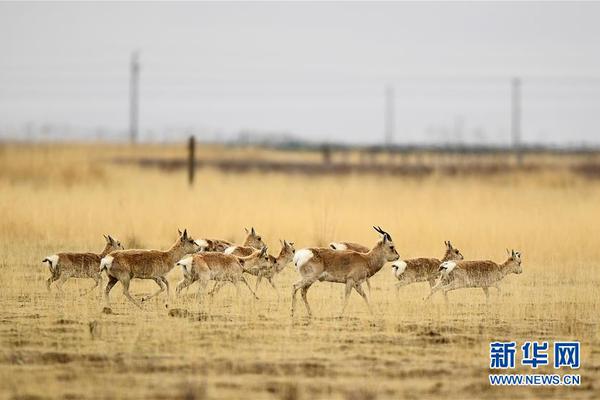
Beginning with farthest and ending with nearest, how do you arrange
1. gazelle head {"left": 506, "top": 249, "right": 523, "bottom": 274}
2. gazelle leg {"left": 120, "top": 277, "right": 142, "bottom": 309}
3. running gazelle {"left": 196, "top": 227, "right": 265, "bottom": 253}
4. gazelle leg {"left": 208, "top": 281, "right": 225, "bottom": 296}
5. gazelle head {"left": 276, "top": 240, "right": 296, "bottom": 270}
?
running gazelle {"left": 196, "top": 227, "right": 265, "bottom": 253} → gazelle head {"left": 506, "top": 249, "right": 523, "bottom": 274} → gazelle head {"left": 276, "top": 240, "right": 296, "bottom": 270} → gazelle leg {"left": 208, "top": 281, "right": 225, "bottom": 296} → gazelle leg {"left": 120, "top": 277, "right": 142, "bottom": 309}

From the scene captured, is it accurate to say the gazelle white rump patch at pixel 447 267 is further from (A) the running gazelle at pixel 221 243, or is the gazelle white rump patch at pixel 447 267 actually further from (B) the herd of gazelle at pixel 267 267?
(A) the running gazelle at pixel 221 243

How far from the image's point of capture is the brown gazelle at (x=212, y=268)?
53.3ft

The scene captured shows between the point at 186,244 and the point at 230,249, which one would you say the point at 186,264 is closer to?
the point at 186,244

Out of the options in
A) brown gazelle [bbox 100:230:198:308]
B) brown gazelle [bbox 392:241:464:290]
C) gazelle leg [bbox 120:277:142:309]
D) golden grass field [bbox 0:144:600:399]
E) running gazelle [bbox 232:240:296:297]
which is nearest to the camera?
golden grass field [bbox 0:144:600:399]

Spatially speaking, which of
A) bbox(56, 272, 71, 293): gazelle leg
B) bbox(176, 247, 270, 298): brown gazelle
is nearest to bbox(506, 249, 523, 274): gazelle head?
bbox(176, 247, 270, 298): brown gazelle

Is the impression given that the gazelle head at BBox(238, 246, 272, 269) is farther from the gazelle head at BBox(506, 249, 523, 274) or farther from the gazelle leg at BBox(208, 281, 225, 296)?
the gazelle head at BBox(506, 249, 523, 274)

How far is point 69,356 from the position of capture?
1214 cm

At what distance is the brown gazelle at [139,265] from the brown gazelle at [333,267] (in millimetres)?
2111

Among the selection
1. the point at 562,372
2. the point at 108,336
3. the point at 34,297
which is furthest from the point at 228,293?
the point at 562,372

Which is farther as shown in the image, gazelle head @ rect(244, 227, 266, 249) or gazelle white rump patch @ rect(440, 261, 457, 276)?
gazelle head @ rect(244, 227, 266, 249)

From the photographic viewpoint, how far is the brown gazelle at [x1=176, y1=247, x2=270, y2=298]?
53.3ft

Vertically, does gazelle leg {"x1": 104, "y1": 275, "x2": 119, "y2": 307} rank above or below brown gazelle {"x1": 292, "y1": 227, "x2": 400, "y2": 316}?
below

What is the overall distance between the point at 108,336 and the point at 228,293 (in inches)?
179

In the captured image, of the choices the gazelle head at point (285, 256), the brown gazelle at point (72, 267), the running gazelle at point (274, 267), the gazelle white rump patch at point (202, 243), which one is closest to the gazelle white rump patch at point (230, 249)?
the gazelle white rump patch at point (202, 243)
